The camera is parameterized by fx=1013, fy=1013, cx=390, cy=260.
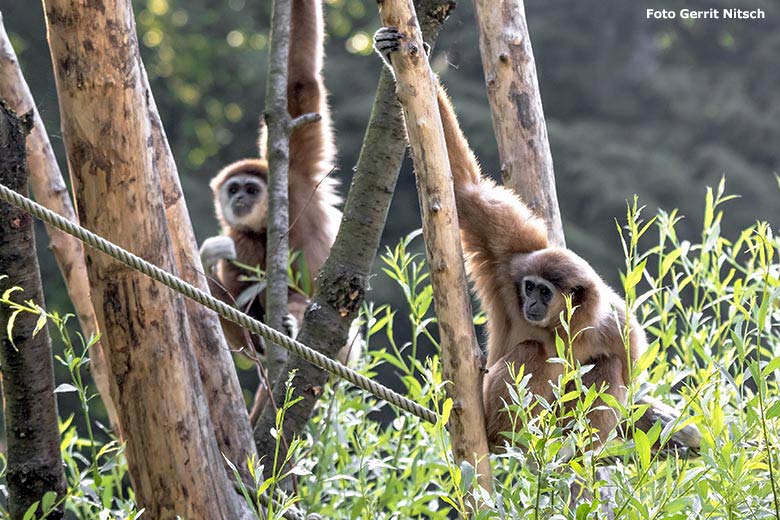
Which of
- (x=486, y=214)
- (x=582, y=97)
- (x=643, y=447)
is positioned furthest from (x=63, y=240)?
(x=582, y=97)

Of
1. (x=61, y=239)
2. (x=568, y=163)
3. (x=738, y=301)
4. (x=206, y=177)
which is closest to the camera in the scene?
(x=738, y=301)

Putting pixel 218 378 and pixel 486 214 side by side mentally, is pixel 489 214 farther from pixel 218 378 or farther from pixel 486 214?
pixel 218 378

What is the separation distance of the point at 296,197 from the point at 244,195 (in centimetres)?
70

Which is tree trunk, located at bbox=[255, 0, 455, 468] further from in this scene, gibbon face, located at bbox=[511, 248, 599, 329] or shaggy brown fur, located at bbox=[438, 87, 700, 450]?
gibbon face, located at bbox=[511, 248, 599, 329]

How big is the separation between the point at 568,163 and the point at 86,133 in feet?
50.3

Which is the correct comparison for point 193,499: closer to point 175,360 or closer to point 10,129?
point 175,360

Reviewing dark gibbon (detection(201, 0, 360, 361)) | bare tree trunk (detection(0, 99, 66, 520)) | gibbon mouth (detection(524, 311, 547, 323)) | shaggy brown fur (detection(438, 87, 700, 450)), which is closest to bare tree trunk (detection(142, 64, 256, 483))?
bare tree trunk (detection(0, 99, 66, 520))

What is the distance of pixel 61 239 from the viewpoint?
15.2ft

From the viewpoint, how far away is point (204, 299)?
10.4ft

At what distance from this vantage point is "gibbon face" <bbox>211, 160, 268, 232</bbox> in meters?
7.06

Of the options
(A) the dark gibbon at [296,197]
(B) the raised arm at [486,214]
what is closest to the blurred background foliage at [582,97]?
(A) the dark gibbon at [296,197]

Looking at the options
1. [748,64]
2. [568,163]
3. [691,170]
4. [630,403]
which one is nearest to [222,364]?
[630,403]

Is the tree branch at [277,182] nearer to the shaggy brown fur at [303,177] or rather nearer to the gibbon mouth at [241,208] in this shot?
the shaggy brown fur at [303,177]

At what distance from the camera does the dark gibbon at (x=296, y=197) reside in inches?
233
